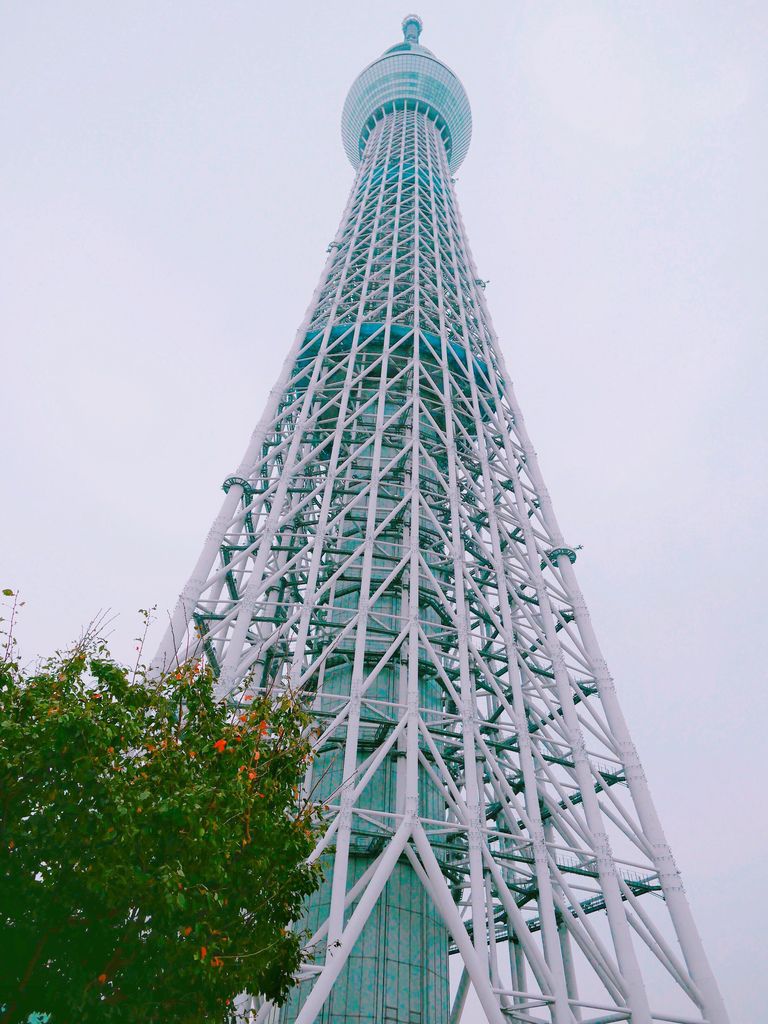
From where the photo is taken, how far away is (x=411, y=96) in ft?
183

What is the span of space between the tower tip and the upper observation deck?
10.4 m

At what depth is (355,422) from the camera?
29609mm

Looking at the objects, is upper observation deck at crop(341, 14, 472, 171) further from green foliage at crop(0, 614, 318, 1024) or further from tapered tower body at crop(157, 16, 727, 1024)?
green foliage at crop(0, 614, 318, 1024)

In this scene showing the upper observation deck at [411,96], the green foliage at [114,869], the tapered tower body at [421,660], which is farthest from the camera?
the upper observation deck at [411,96]

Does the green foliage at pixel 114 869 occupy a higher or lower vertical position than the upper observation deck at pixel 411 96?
lower

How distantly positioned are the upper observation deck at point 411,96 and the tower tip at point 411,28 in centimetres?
1037

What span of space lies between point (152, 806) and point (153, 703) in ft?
6.17

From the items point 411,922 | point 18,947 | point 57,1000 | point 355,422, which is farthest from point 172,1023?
point 355,422

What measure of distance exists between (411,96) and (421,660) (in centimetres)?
4826

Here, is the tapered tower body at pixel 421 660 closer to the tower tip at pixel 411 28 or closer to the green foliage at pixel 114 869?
the green foliage at pixel 114 869

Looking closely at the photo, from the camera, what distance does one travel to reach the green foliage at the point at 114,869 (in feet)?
28.3

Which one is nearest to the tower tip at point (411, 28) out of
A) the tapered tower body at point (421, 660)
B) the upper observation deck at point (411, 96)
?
→ the upper observation deck at point (411, 96)

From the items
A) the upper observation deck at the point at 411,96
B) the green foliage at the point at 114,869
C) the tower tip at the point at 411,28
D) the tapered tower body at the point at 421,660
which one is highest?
the tower tip at the point at 411,28

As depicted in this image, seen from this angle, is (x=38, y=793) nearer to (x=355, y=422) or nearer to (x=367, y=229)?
(x=355, y=422)
